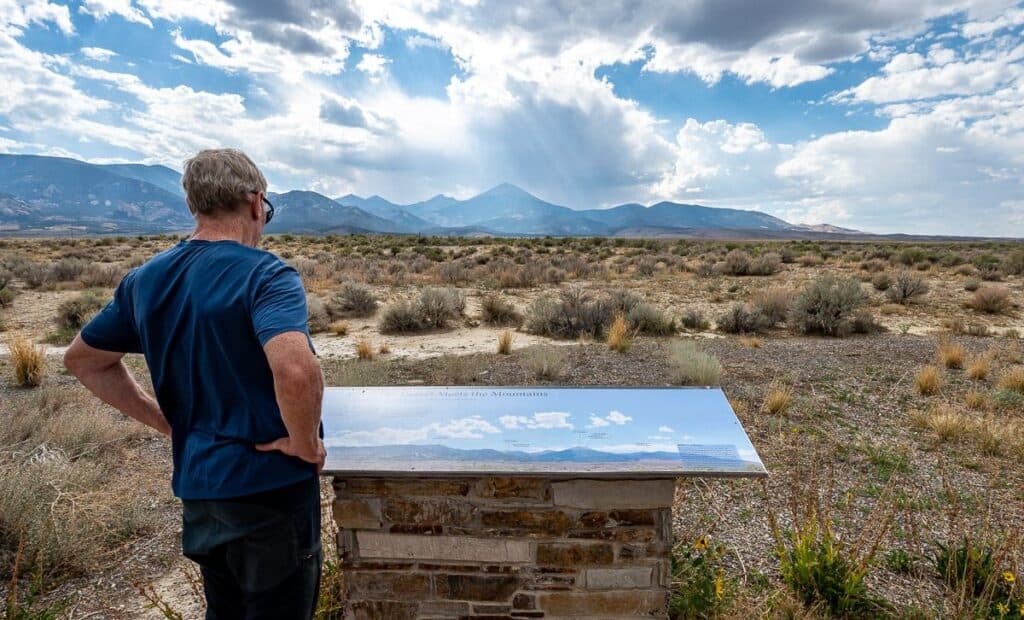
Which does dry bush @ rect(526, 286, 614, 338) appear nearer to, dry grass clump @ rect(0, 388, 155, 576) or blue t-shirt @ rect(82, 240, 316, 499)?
dry grass clump @ rect(0, 388, 155, 576)

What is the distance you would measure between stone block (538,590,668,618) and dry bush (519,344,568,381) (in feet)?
17.5

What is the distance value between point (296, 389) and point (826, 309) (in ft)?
39.3

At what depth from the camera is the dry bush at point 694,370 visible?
7285mm

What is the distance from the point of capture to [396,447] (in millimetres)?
2451

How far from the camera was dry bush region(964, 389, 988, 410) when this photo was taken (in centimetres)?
630

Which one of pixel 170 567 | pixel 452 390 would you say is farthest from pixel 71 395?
pixel 452 390

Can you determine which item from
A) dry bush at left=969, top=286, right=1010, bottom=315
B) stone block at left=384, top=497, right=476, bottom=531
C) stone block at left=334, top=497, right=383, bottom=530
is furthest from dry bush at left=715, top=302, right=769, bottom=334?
stone block at left=334, top=497, right=383, bottom=530

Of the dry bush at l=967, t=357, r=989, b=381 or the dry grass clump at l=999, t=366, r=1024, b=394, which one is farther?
the dry bush at l=967, t=357, r=989, b=381

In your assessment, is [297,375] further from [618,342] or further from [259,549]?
[618,342]

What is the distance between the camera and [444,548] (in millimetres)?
2457

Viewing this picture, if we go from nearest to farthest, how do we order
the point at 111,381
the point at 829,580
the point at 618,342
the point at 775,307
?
the point at 111,381 < the point at 829,580 < the point at 618,342 < the point at 775,307

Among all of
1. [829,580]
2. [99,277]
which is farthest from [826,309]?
[99,277]

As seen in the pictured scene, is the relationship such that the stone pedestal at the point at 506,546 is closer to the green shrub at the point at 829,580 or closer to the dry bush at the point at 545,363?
the green shrub at the point at 829,580

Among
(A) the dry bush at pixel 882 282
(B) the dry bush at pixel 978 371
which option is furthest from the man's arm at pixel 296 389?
(A) the dry bush at pixel 882 282
